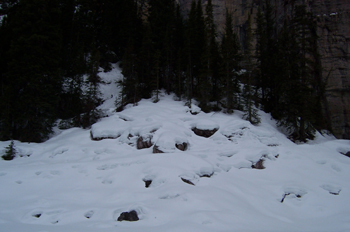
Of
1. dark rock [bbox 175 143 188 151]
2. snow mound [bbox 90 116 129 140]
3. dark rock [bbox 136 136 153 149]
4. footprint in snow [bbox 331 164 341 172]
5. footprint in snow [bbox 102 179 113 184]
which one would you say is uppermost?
snow mound [bbox 90 116 129 140]

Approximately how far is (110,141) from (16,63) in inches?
466

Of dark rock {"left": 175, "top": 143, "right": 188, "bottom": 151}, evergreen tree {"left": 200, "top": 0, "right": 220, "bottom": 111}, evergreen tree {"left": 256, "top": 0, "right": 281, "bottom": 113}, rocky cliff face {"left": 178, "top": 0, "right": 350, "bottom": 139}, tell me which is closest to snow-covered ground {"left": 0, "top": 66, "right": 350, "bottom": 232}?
dark rock {"left": 175, "top": 143, "right": 188, "bottom": 151}

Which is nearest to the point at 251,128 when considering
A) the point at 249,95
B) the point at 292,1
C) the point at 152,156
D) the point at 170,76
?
the point at 249,95

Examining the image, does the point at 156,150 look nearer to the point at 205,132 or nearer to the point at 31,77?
the point at 205,132

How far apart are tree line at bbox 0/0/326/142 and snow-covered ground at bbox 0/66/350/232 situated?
202 inches

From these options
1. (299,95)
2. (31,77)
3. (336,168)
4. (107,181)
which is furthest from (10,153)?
(299,95)

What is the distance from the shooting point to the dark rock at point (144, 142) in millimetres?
13659

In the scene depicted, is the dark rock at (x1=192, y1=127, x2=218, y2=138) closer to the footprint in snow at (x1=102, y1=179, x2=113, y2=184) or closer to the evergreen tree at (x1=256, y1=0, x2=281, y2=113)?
the footprint in snow at (x1=102, y1=179, x2=113, y2=184)

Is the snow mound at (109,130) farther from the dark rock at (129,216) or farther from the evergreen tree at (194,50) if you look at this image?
the evergreen tree at (194,50)

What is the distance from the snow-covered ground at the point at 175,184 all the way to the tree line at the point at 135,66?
512 centimetres

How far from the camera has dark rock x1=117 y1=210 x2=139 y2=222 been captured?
19.2 ft

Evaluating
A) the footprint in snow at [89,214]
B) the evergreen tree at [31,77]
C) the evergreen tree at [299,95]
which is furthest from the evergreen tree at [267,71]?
the evergreen tree at [31,77]

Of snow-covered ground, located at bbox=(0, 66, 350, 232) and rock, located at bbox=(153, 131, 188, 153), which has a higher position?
rock, located at bbox=(153, 131, 188, 153)

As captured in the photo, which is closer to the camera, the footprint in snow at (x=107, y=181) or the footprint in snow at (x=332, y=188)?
the footprint in snow at (x=332, y=188)
